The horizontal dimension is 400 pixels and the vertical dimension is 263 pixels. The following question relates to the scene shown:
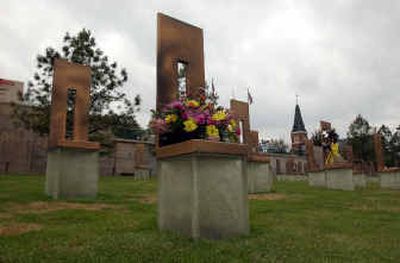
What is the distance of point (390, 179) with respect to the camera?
64.4 ft

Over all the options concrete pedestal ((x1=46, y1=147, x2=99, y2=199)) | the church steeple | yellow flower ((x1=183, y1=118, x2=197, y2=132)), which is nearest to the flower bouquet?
yellow flower ((x1=183, y1=118, x2=197, y2=132))

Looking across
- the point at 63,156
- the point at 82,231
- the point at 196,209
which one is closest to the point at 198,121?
the point at 196,209

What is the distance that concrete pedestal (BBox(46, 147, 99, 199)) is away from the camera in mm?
11133

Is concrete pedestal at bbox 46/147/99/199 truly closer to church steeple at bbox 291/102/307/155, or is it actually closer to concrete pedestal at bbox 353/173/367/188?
concrete pedestal at bbox 353/173/367/188

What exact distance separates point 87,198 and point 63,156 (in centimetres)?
146

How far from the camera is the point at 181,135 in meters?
5.93

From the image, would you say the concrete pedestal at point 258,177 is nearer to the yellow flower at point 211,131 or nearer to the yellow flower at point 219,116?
the yellow flower at point 219,116

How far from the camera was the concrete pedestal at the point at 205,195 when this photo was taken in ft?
17.4

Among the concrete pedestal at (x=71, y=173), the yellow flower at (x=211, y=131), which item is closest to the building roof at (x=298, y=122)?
the concrete pedestal at (x=71, y=173)

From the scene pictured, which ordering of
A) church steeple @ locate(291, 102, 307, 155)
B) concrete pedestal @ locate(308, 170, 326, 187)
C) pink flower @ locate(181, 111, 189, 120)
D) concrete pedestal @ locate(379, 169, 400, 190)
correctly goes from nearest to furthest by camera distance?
1. pink flower @ locate(181, 111, 189, 120)
2. concrete pedestal @ locate(379, 169, 400, 190)
3. concrete pedestal @ locate(308, 170, 326, 187)
4. church steeple @ locate(291, 102, 307, 155)

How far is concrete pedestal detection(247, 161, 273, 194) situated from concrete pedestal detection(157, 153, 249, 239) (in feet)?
29.8

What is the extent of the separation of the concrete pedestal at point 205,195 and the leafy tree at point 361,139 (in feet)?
180

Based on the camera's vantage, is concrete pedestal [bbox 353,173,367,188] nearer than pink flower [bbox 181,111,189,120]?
No

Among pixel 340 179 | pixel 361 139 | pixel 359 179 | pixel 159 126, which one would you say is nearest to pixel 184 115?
pixel 159 126
